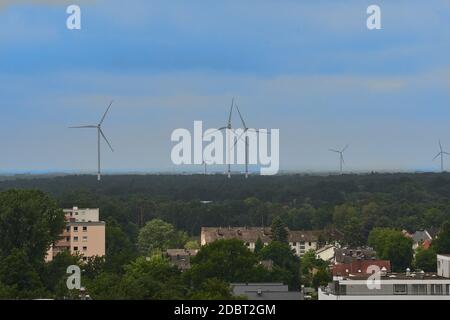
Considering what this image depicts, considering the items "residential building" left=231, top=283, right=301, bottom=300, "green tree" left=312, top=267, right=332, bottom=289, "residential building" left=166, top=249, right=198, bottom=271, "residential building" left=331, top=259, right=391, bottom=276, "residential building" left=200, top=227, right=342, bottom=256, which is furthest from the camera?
"residential building" left=200, top=227, right=342, bottom=256

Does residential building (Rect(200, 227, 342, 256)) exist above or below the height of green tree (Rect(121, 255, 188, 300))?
above

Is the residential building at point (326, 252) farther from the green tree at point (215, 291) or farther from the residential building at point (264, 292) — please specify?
the green tree at point (215, 291)

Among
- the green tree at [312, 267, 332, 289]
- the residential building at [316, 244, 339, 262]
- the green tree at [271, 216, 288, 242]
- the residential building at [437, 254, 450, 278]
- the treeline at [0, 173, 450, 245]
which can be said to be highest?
the treeline at [0, 173, 450, 245]

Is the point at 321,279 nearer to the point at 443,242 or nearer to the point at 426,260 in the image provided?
the point at 426,260

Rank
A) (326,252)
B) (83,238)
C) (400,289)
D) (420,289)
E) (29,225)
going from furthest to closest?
(326,252)
(83,238)
(29,225)
(420,289)
(400,289)

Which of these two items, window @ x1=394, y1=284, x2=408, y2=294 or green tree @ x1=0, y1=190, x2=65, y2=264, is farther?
green tree @ x1=0, y1=190, x2=65, y2=264

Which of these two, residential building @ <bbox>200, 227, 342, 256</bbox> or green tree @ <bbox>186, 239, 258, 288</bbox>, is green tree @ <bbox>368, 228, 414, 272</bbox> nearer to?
green tree @ <bbox>186, 239, 258, 288</bbox>

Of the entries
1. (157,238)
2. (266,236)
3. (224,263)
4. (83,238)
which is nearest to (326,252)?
(266,236)

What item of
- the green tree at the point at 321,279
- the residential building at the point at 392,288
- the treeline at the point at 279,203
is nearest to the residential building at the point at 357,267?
the green tree at the point at 321,279

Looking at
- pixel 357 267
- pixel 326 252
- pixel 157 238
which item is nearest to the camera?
pixel 357 267

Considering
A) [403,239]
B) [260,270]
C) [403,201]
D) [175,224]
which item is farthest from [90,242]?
[403,201]

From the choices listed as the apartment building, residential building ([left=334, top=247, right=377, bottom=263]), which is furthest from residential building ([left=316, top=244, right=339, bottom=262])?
the apartment building
